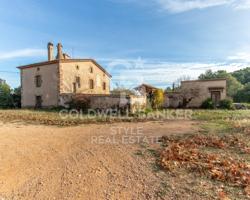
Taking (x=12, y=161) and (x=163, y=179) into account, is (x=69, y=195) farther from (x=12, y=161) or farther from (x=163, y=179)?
(x=12, y=161)

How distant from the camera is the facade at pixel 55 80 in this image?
17734mm

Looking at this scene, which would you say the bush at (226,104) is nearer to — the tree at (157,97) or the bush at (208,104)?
the bush at (208,104)

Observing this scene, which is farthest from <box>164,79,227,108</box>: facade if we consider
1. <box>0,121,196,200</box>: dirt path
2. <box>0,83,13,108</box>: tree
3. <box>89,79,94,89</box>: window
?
<box>0,83,13,108</box>: tree

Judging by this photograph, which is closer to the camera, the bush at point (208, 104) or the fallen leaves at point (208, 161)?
the fallen leaves at point (208, 161)

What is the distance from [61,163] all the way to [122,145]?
202cm

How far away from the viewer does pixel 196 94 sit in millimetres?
21828

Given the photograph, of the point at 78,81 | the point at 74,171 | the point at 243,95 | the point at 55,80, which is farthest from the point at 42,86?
the point at 243,95

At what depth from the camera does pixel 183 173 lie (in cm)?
355

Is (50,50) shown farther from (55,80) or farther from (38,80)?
(55,80)

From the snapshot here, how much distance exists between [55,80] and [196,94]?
16.6m

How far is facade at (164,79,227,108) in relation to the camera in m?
20.9

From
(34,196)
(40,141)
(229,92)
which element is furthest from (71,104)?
(229,92)

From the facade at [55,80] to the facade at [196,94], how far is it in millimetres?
10376

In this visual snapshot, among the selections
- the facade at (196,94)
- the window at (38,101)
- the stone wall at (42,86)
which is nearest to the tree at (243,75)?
the facade at (196,94)
